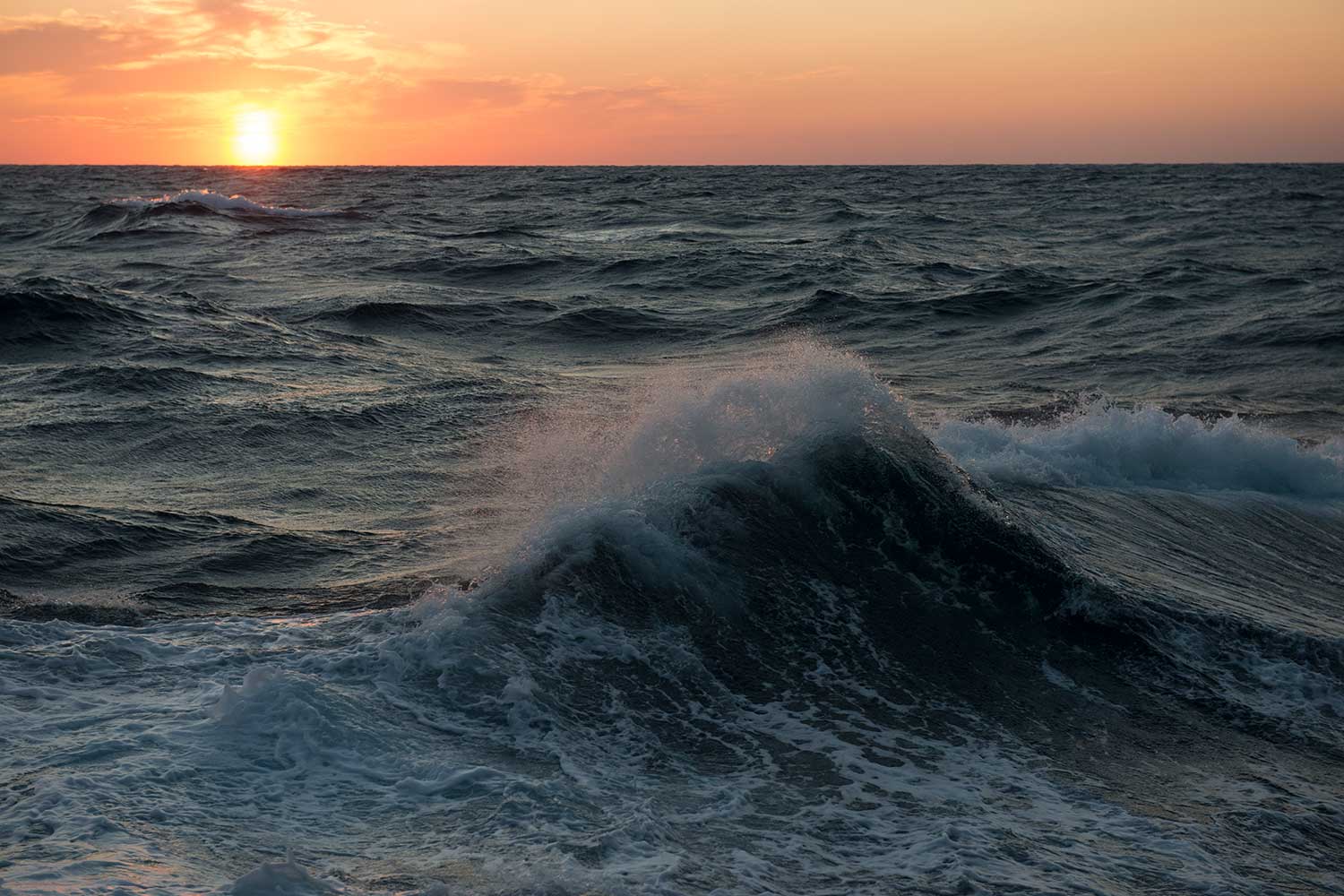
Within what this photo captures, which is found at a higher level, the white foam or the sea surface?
the white foam

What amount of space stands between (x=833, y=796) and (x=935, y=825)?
0.46 metres

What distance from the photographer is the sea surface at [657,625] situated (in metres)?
4.44

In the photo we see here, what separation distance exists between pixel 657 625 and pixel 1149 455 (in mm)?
6483

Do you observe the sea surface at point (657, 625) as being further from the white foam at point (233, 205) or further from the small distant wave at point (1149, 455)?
the white foam at point (233, 205)

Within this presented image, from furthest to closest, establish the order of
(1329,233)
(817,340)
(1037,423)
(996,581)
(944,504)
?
(1329,233) → (817,340) → (1037,423) → (944,504) → (996,581)

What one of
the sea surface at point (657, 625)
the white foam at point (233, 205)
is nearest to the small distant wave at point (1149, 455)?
the sea surface at point (657, 625)

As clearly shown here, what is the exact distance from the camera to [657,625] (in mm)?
6449

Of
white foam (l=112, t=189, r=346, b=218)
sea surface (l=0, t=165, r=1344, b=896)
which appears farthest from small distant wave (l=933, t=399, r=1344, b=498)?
white foam (l=112, t=189, r=346, b=218)

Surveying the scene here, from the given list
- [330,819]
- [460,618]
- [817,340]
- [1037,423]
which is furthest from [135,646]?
[817,340]

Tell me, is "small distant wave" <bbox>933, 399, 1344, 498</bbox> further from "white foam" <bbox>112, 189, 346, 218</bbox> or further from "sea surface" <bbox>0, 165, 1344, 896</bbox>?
"white foam" <bbox>112, 189, 346, 218</bbox>

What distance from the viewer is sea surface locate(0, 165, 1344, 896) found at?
444 cm

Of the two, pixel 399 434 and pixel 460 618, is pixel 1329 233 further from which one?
pixel 460 618

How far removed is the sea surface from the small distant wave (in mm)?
61

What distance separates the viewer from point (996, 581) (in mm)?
7402
